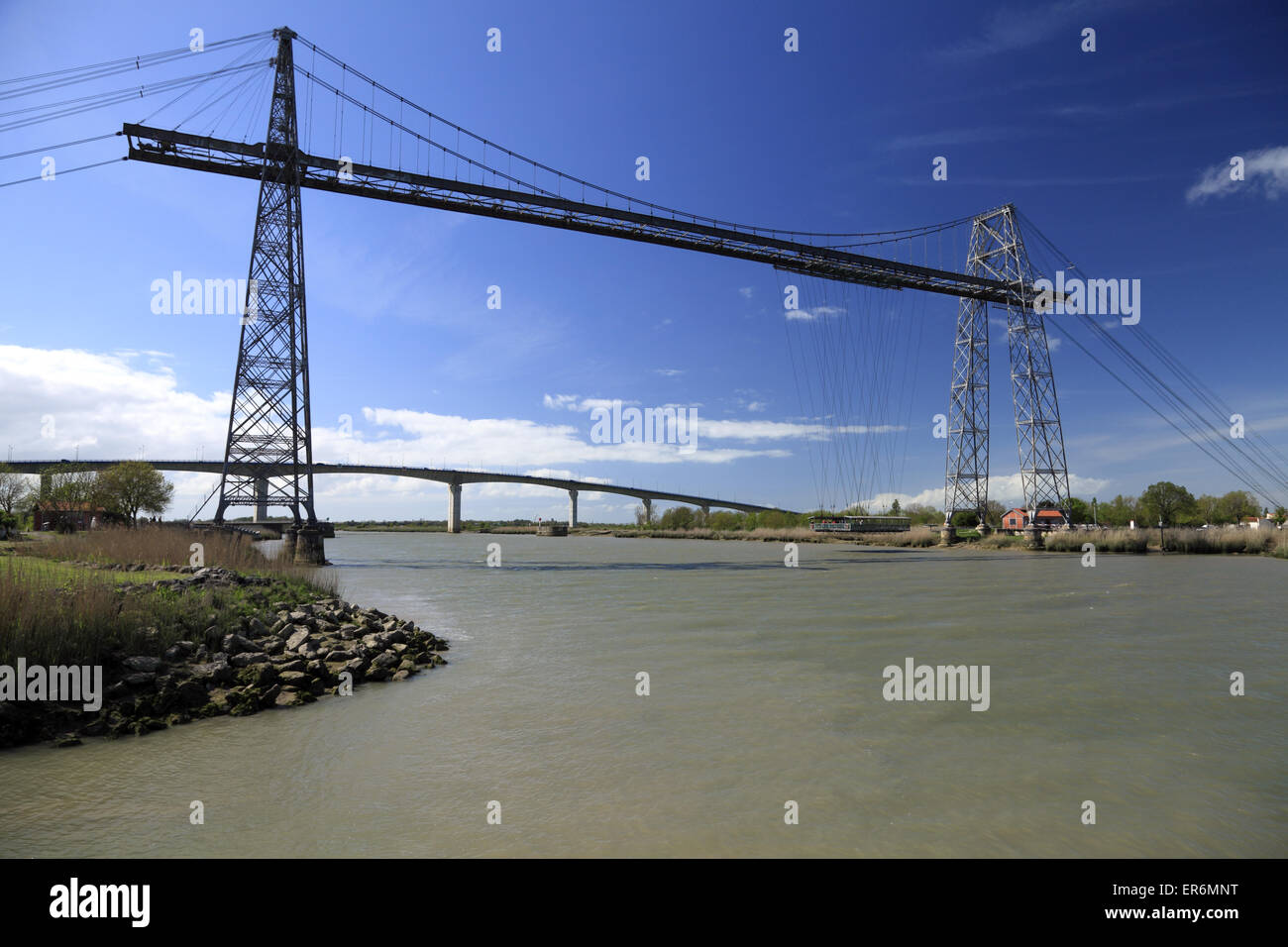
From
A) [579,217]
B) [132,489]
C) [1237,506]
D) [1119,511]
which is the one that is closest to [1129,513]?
[1119,511]

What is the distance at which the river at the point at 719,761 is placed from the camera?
4.44 metres

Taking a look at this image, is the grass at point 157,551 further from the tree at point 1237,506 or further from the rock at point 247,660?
the tree at point 1237,506

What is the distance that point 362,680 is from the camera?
9.16 meters

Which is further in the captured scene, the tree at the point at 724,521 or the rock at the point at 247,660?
the tree at the point at 724,521

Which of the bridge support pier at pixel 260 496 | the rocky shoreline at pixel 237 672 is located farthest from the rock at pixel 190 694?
the bridge support pier at pixel 260 496

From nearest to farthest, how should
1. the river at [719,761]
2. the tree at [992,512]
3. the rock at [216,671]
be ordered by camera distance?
1. the river at [719,761]
2. the rock at [216,671]
3. the tree at [992,512]

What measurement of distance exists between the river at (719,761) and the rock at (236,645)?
1868mm

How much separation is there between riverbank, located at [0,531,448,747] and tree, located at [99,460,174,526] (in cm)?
3279

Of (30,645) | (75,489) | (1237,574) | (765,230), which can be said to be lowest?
(1237,574)

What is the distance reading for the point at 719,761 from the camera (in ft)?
19.4
